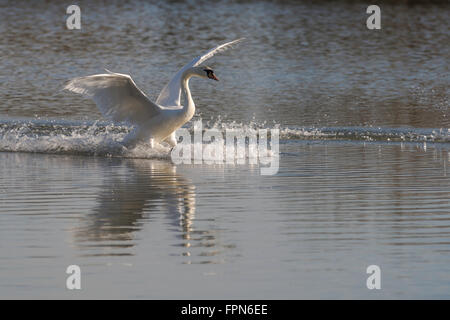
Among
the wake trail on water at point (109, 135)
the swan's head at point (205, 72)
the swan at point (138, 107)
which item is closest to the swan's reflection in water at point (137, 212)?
the swan at point (138, 107)

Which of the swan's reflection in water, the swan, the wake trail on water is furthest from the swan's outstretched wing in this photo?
the swan's reflection in water

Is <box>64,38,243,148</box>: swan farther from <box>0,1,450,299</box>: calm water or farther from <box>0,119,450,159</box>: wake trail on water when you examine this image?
<box>0,1,450,299</box>: calm water

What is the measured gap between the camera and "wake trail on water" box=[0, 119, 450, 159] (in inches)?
612

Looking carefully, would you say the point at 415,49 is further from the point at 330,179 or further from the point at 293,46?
the point at 330,179

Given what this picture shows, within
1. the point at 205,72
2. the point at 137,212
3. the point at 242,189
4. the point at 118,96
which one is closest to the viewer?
the point at 137,212

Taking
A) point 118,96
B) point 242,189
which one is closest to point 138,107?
point 118,96

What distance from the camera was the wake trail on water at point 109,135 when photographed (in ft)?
51.0

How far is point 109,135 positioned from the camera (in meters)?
16.0

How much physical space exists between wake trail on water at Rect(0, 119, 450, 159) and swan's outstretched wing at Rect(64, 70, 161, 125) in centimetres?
44

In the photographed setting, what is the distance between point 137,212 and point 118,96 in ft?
15.9

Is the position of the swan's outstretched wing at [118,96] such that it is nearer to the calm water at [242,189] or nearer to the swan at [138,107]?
the swan at [138,107]

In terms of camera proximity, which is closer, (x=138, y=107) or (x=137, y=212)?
(x=137, y=212)

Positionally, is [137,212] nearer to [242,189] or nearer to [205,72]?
[242,189]
